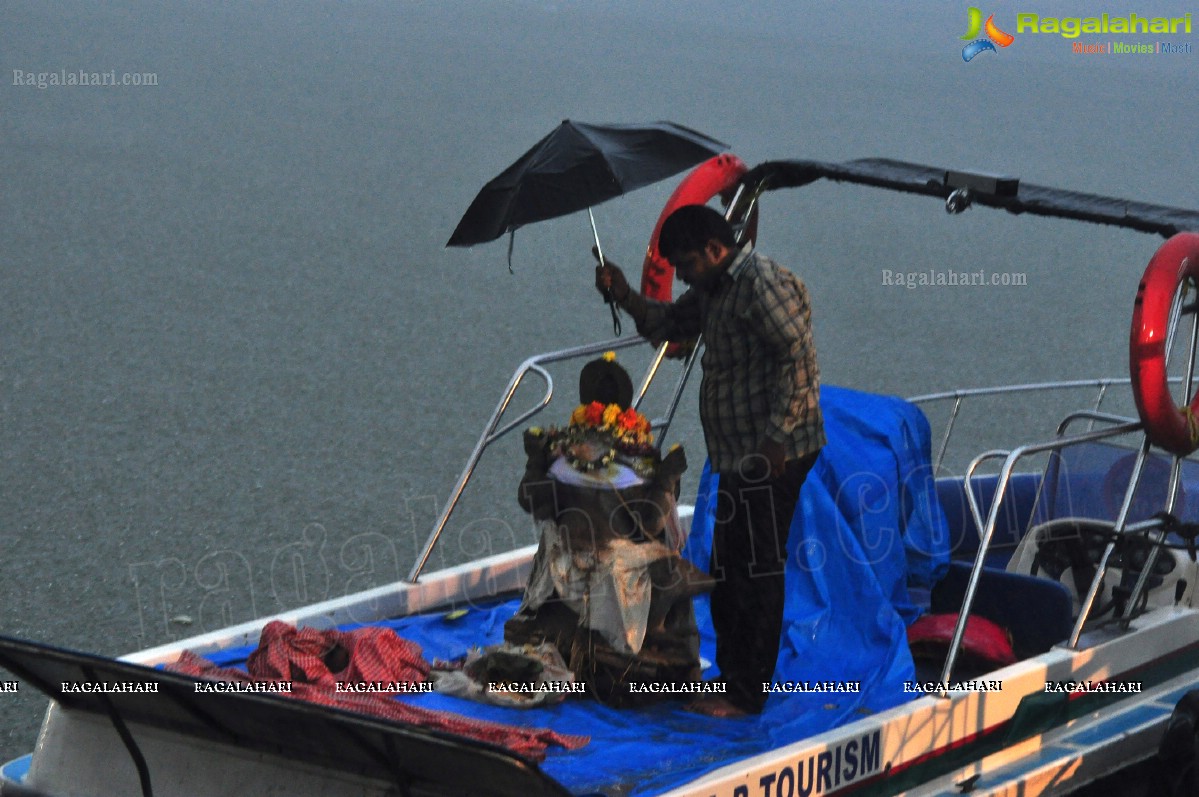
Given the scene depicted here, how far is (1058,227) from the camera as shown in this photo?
1791 centimetres

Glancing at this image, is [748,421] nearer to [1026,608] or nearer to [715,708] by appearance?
[715,708]

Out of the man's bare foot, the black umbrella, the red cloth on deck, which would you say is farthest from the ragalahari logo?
the red cloth on deck

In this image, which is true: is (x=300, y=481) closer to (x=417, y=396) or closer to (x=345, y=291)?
(x=417, y=396)

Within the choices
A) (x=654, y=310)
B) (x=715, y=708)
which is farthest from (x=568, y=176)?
(x=715, y=708)

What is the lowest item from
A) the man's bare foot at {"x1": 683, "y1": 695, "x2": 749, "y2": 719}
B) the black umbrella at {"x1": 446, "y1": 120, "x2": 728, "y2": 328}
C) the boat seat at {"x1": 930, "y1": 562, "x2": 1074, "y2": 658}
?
the man's bare foot at {"x1": 683, "y1": 695, "x2": 749, "y2": 719}

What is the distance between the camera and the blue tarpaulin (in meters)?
5.07

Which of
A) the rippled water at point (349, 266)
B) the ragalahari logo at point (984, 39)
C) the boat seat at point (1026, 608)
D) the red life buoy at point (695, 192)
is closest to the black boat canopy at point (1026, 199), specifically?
the red life buoy at point (695, 192)

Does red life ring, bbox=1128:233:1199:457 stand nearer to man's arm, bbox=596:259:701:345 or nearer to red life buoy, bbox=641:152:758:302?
man's arm, bbox=596:259:701:345

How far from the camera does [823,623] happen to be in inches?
223

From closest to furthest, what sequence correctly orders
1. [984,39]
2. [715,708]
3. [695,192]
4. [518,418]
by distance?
1. [715,708]
2. [518,418]
3. [695,192]
4. [984,39]

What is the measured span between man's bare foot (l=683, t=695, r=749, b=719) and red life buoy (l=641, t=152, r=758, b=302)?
183cm

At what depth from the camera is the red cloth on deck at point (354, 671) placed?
494cm

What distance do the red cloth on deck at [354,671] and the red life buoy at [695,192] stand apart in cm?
195

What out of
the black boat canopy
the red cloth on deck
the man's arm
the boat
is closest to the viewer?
the boat
